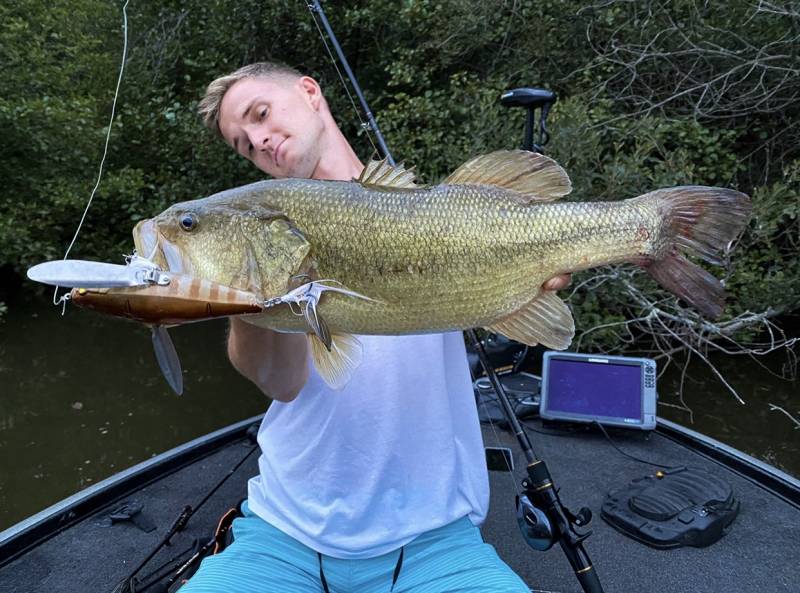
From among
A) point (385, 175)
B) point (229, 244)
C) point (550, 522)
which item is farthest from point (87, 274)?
point (550, 522)

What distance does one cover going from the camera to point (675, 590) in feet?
7.96

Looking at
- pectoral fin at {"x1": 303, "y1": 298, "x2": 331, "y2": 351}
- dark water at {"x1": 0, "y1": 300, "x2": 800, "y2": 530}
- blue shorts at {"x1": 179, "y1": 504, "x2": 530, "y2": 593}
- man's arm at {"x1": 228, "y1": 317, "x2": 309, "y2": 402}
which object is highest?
pectoral fin at {"x1": 303, "y1": 298, "x2": 331, "y2": 351}

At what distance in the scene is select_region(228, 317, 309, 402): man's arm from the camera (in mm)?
1743

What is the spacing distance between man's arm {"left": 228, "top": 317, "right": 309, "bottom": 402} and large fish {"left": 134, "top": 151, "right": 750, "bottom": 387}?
179mm

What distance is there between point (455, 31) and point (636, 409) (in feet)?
20.9

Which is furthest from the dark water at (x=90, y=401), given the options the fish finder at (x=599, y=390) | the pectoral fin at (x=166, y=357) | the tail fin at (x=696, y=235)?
the tail fin at (x=696, y=235)

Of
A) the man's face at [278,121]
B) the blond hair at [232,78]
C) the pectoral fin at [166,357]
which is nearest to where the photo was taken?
the pectoral fin at [166,357]

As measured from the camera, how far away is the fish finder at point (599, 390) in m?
3.34

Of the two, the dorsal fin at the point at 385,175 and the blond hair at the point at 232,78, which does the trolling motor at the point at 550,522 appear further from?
the blond hair at the point at 232,78

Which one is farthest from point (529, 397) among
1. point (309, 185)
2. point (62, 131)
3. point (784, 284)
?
point (62, 131)

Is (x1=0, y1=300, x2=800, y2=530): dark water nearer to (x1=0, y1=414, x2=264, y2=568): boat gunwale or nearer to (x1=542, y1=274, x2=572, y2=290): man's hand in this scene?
(x1=0, y1=414, x2=264, y2=568): boat gunwale

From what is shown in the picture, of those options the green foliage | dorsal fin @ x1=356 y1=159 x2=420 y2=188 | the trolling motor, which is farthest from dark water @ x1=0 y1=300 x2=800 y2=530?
dorsal fin @ x1=356 y1=159 x2=420 y2=188

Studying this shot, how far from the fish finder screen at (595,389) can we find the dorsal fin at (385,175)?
85.6 inches

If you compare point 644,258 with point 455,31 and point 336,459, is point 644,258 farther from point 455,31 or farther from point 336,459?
point 455,31
